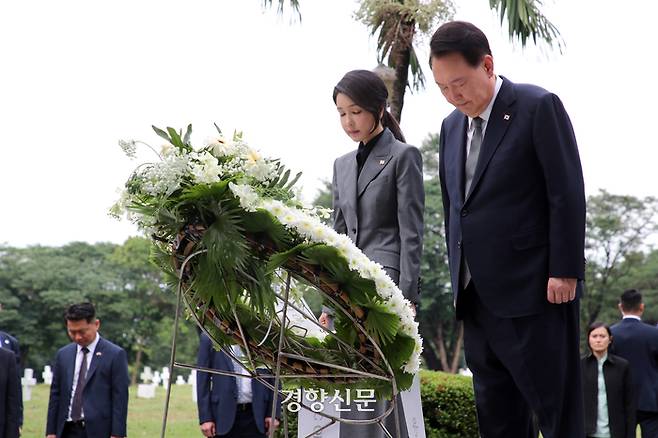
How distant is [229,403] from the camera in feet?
29.4

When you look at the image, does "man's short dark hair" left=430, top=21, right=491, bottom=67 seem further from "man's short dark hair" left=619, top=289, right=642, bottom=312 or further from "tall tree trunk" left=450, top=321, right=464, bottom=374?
Result: "tall tree trunk" left=450, top=321, right=464, bottom=374

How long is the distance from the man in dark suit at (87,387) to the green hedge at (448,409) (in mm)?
2716

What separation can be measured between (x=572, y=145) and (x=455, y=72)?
516 mm

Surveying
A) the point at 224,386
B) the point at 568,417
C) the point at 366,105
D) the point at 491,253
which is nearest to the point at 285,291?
the point at 491,253

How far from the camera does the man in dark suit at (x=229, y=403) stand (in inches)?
352

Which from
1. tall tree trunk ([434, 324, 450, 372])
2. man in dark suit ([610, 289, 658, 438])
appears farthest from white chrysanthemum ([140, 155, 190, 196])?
tall tree trunk ([434, 324, 450, 372])

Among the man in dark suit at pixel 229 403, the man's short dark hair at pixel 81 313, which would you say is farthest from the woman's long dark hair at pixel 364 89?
the man's short dark hair at pixel 81 313

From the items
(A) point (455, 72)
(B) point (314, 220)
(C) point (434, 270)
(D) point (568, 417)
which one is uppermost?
(C) point (434, 270)

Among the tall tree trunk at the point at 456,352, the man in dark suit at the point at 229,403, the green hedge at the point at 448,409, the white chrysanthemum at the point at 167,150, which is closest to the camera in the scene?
the white chrysanthemum at the point at 167,150

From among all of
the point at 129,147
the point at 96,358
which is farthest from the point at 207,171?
the point at 96,358

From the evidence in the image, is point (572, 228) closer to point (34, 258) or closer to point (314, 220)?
point (314, 220)

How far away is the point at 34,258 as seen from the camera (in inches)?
1660

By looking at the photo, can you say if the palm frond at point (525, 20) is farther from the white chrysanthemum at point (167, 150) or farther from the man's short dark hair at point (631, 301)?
the white chrysanthemum at point (167, 150)

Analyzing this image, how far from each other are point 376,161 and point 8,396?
5725 millimetres
